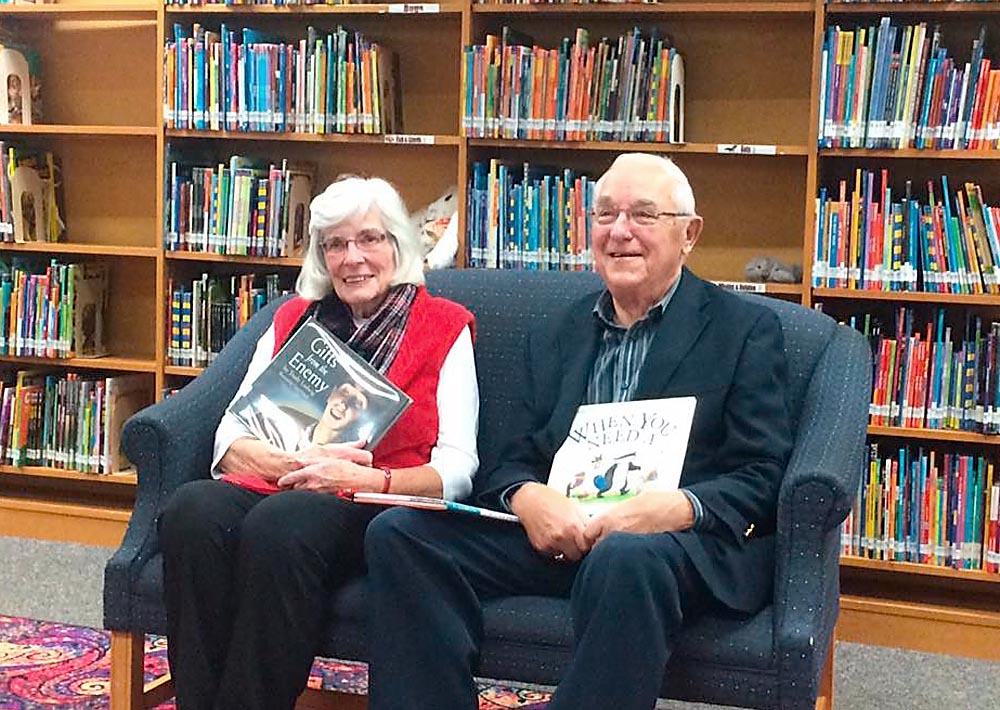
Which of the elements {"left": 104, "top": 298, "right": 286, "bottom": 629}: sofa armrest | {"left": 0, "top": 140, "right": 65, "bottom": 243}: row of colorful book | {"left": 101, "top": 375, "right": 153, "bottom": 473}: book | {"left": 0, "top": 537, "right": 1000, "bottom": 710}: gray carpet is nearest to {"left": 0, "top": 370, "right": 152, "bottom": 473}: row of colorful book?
{"left": 101, "top": 375, "right": 153, "bottom": 473}: book

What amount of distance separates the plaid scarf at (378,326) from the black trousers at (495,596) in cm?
40

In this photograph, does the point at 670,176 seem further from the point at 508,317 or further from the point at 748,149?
the point at 748,149

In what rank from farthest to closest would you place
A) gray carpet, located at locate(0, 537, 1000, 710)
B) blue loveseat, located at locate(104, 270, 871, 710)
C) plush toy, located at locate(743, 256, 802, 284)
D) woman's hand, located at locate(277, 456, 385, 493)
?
1. plush toy, located at locate(743, 256, 802, 284)
2. gray carpet, located at locate(0, 537, 1000, 710)
3. woman's hand, located at locate(277, 456, 385, 493)
4. blue loveseat, located at locate(104, 270, 871, 710)

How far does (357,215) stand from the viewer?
2518 mm

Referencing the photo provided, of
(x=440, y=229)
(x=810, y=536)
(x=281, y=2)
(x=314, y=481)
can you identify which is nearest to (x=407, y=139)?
(x=440, y=229)

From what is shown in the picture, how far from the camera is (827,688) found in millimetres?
2551

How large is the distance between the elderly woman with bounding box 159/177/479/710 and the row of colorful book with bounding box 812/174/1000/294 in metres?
1.33

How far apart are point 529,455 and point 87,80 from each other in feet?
9.12

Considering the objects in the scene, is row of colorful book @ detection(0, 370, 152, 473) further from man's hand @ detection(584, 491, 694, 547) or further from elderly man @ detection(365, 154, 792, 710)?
man's hand @ detection(584, 491, 694, 547)

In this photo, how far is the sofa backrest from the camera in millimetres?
2576

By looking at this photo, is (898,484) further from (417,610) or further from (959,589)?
(417,610)

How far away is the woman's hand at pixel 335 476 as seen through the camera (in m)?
2.30

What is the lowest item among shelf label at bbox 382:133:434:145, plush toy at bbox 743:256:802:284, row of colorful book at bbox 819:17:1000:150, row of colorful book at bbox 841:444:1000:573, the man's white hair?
row of colorful book at bbox 841:444:1000:573

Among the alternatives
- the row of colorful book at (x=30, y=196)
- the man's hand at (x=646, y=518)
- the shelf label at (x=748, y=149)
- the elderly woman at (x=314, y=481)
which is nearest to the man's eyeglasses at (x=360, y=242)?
the elderly woman at (x=314, y=481)
